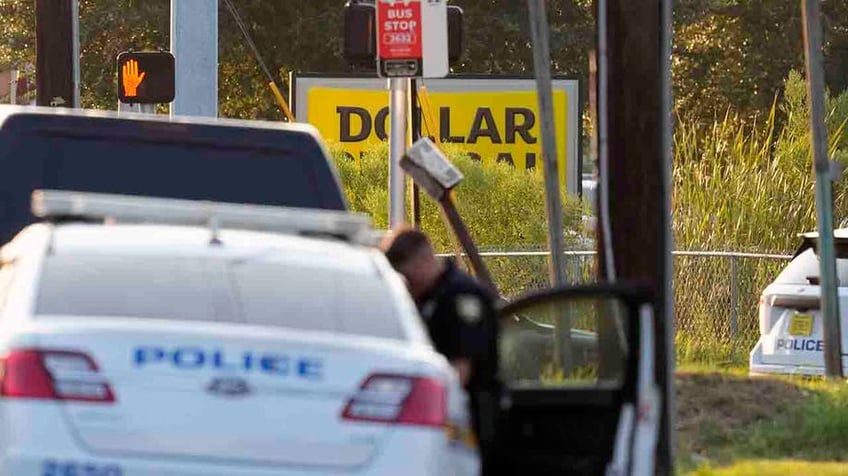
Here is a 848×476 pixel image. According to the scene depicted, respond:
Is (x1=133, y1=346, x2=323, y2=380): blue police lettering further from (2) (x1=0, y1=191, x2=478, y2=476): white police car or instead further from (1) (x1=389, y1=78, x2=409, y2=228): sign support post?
(1) (x1=389, y1=78, x2=409, y2=228): sign support post

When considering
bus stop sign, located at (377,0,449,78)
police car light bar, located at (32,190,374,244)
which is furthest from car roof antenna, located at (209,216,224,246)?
bus stop sign, located at (377,0,449,78)

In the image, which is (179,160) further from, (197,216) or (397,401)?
(397,401)

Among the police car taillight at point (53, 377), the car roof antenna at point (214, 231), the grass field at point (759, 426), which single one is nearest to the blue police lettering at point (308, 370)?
the police car taillight at point (53, 377)

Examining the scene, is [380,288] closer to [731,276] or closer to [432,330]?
[432,330]

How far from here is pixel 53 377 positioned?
246 inches

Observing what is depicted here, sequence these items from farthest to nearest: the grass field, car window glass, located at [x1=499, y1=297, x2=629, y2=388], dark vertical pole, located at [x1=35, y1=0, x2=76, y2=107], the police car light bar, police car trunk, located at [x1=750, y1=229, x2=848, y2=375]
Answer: dark vertical pole, located at [x1=35, y1=0, x2=76, y2=107], police car trunk, located at [x1=750, y1=229, x2=848, y2=375], the grass field, car window glass, located at [x1=499, y1=297, x2=629, y2=388], the police car light bar

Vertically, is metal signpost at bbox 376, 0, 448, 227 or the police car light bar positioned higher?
metal signpost at bbox 376, 0, 448, 227

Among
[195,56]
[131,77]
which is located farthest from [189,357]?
[131,77]

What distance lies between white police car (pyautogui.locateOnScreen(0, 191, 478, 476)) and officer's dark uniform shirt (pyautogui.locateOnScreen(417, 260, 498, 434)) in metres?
0.79

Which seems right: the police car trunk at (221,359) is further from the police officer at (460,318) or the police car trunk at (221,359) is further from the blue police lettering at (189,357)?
the police officer at (460,318)

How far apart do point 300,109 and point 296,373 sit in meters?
23.6

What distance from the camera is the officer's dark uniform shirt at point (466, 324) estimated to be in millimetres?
7902

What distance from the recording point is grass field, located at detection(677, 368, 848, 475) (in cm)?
1141

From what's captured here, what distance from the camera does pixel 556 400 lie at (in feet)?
26.5
